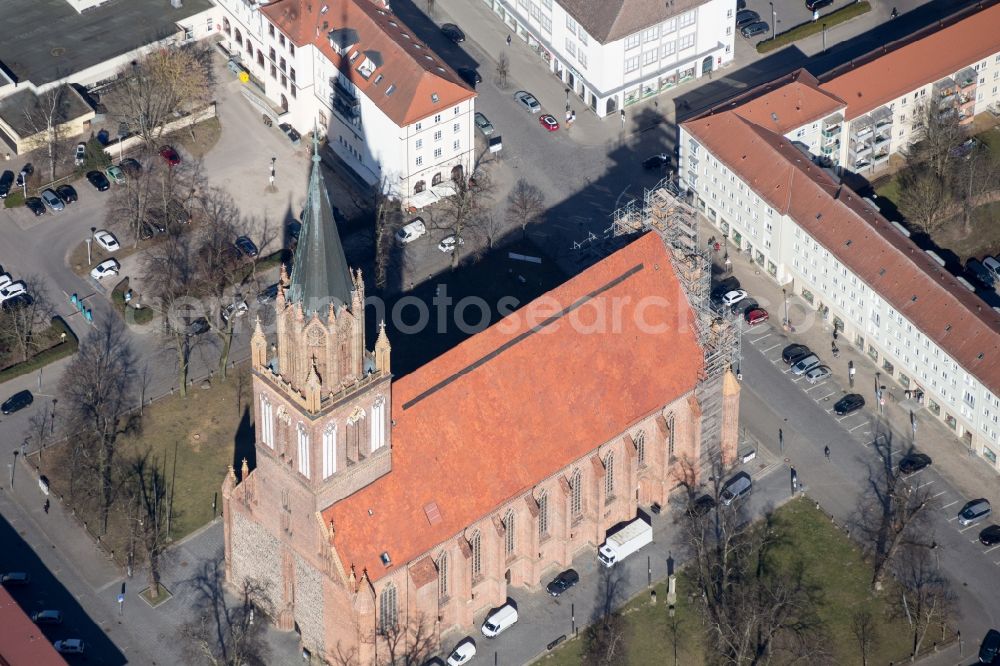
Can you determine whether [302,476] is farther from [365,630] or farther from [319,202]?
[319,202]

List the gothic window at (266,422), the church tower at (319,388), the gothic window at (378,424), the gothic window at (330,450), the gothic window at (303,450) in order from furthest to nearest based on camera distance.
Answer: the gothic window at (266,422), the gothic window at (378,424), the gothic window at (330,450), the gothic window at (303,450), the church tower at (319,388)

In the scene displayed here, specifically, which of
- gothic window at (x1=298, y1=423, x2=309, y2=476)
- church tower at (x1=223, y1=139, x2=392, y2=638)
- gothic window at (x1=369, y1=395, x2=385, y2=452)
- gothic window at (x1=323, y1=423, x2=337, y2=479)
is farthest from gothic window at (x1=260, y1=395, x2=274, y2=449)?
gothic window at (x1=369, y1=395, x2=385, y2=452)

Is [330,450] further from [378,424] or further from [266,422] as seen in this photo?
[266,422]

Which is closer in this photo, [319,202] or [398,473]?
[319,202]

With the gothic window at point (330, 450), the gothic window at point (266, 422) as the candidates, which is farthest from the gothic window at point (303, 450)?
the gothic window at point (266, 422)

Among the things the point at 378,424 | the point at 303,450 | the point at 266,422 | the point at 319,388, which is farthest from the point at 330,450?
the point at 319,388

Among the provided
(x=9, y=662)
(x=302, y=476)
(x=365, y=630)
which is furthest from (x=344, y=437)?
(x=9, y=662)

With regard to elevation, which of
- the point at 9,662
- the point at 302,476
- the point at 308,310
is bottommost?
the point at 9,662

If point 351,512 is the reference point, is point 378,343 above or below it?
above

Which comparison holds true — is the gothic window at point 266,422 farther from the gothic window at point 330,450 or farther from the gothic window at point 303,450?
the gothic window at point 330,450
